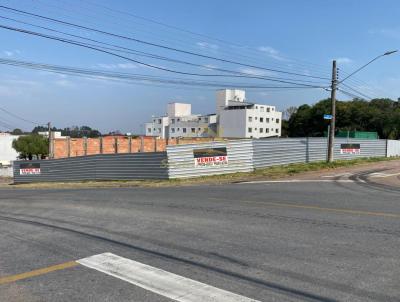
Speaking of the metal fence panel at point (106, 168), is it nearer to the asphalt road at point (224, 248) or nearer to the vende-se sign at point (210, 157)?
the vende-se sign at point (210, 157)

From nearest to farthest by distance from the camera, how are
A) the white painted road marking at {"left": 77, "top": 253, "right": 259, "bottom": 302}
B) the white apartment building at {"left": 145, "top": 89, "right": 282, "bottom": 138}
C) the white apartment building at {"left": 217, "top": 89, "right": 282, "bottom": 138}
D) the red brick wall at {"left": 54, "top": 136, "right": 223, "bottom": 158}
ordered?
the white painted road marking at {"left": 77, "top": 253, "right": 259, "bottom": 302} < the red brick wall at {"left": 54, "top": 136, "right": 223, "bottom": 158} < the white apartment building at {"left": 217, "top": 89, "right": 282, "bottom": 138} < the white apartment building at {"left": 145, "top": 89, "right": 282, "bottom": 138}

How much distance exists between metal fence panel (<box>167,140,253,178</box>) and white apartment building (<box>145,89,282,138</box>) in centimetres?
9756

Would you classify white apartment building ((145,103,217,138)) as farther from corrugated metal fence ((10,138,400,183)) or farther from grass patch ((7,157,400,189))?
grass patch ((7,157,400,189))

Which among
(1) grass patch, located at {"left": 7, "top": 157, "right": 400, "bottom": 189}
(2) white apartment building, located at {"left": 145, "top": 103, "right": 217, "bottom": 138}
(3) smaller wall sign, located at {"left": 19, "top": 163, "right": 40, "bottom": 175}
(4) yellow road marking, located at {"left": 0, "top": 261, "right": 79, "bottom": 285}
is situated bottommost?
(3) smaller wall sign, located at {"left": 19, "top": 163, "right": 40, "bottom": 175}

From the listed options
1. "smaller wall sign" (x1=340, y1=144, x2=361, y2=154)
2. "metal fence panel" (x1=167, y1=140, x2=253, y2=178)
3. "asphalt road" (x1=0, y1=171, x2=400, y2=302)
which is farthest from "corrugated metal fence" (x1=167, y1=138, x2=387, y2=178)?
"asphalt road" (x1=0, y1=171, x2=400, y2=302)

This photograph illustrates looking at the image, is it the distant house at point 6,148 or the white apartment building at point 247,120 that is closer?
the distant house at point 6,148

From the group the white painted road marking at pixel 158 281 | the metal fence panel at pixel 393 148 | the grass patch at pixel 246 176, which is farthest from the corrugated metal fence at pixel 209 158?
the white painted road marking at pixel 158 281

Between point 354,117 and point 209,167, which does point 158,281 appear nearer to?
point 209,167

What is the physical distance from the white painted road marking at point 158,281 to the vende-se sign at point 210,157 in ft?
66.6

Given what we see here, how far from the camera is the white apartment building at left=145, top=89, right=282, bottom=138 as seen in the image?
12812cm

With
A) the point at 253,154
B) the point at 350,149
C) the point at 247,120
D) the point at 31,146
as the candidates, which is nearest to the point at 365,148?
the point at 350,149

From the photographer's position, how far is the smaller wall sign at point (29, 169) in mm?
39719

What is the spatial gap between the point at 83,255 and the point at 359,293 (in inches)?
155

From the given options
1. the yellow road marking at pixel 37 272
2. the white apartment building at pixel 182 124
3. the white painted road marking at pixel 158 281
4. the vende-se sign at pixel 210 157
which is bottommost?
the yellow road marking at pixel 37 272
